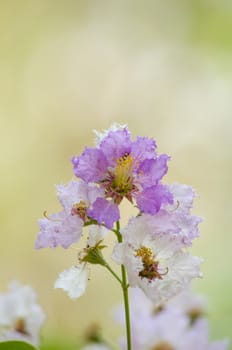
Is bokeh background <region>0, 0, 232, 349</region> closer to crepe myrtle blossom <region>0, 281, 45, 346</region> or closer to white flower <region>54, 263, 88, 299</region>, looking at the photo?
crepe myrtle blossom <region>0, 281, 45, 346</region>

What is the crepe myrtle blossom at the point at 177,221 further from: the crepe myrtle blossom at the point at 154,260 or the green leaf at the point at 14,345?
the green leaf at the point at 14,345

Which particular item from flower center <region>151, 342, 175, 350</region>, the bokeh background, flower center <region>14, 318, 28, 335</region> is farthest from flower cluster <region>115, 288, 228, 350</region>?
the bokeh background

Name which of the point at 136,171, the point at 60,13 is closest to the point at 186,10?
the point at 60,13

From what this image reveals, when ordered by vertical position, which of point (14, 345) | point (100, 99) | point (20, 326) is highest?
point (100, 99)

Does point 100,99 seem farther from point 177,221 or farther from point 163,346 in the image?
point 177,221

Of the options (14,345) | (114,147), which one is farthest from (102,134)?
(14,345)

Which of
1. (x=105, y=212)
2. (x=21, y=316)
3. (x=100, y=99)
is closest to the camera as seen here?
(x=105, y=212)

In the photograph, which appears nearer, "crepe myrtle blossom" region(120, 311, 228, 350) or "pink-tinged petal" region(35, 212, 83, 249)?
"pink-tinged petal" region(35, 212, 83, 249)
